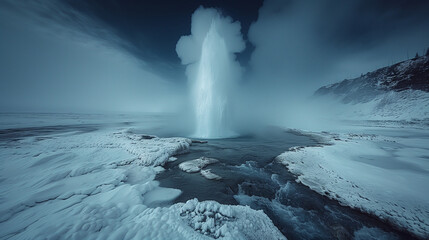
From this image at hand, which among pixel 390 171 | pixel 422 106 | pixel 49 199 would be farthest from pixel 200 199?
pixel 422 106

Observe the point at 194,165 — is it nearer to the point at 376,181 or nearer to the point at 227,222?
the point at 227,222

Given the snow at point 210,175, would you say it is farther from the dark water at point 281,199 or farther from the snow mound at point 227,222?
the snow mound at point 227,222

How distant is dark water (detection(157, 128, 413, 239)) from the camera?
5.43m

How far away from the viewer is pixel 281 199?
7.45m

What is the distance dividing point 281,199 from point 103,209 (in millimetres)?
8465

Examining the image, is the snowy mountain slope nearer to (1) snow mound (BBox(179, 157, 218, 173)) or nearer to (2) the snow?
(1) snow mound (BBox(179, 157, 218, 173))

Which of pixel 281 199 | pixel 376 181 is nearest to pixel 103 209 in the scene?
pixel 281 199

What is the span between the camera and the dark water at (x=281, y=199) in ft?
17.8

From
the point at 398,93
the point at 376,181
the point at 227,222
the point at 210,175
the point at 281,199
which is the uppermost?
the point at 398,93

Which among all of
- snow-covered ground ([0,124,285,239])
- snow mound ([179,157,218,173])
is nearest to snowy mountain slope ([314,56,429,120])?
snow mound ([179,157,218,173])

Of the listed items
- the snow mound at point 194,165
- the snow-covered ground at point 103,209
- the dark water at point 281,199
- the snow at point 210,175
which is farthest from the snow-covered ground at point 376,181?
the snow mound at point 194,165

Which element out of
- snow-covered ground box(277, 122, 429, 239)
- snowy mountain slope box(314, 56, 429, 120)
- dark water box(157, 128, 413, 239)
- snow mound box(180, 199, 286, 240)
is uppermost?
snowy mountain slope box(314, 56, 429, 120)

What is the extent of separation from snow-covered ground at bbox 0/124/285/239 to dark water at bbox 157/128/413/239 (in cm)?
108

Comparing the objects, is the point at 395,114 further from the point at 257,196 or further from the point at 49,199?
the point at 49,199
